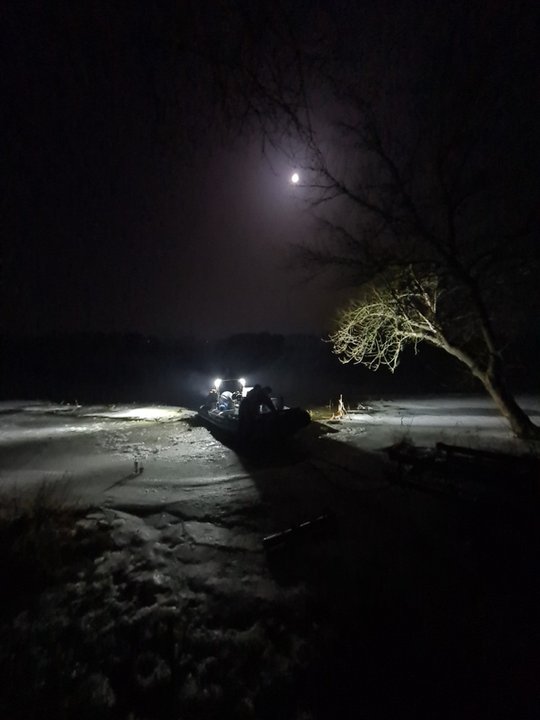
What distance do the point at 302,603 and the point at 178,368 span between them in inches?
A: 2280

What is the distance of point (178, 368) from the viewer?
60.1 m

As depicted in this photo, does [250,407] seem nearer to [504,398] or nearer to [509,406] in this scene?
[504,398]

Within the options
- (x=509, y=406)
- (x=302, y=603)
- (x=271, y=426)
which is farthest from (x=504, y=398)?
(x=302, y=603)

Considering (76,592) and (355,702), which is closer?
(355,702)

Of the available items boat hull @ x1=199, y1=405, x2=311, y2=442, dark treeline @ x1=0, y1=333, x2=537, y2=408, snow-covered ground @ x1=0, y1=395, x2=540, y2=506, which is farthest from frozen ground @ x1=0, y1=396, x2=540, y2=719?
dark treeline @ x1=0, y1=333, x2=537, y2=408

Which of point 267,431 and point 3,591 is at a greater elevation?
point 267,431

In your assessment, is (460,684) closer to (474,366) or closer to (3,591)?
(3,591)

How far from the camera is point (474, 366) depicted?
1144 centimetres

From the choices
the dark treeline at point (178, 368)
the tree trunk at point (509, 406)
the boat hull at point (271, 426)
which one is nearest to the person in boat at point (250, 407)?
the boat hull at point (271, 426)

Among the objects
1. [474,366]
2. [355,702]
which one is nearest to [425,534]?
[355,702]

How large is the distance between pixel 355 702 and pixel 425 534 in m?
2.70

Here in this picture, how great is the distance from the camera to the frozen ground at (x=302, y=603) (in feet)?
10.3

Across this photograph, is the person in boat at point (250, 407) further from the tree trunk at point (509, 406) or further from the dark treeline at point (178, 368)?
the dark treeline at point (178, 368)

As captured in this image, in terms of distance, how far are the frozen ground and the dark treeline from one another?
95.7 ft
